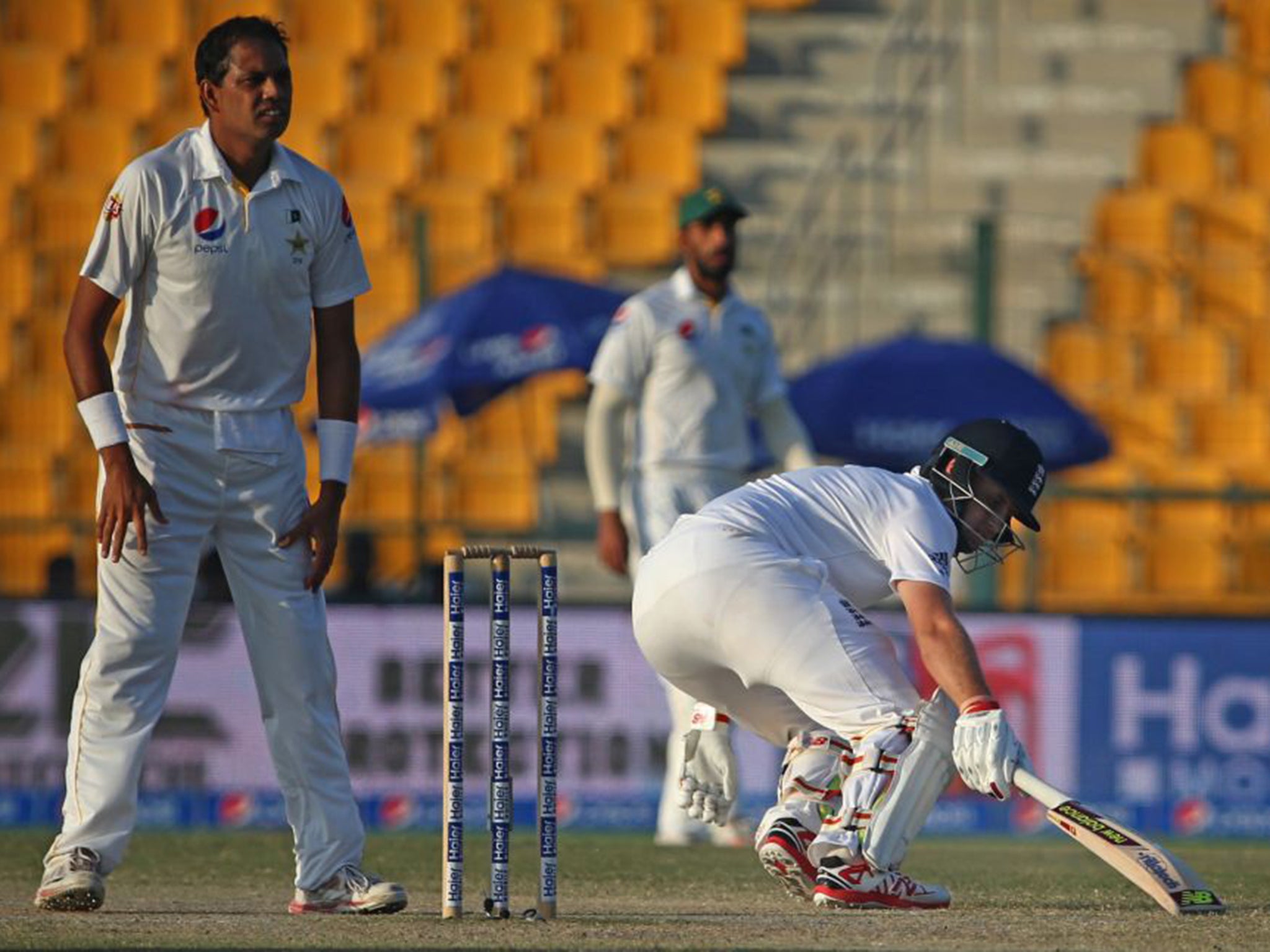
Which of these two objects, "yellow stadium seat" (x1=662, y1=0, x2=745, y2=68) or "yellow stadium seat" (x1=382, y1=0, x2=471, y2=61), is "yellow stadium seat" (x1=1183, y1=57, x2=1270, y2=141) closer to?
"yellow stadium seat" (x1=662, y1=0, x2=745, y2=68)

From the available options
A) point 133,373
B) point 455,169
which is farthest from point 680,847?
point 455,169

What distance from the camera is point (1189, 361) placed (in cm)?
1554

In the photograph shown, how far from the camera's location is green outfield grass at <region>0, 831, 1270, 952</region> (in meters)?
5.44

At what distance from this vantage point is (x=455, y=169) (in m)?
17.0

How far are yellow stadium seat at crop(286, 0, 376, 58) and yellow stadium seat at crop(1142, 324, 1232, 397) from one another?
5969mm

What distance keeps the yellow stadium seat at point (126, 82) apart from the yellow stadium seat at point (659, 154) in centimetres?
323

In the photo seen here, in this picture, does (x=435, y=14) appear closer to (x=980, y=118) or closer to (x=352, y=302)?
(x=980, y=118)

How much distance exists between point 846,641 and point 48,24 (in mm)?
13464

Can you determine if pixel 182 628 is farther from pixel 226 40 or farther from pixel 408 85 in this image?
pixel 408 85

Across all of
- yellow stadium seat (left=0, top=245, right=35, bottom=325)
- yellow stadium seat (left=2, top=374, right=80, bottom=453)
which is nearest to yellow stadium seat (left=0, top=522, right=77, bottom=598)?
yellow stadium seat (left=2, top=374, right=80, bottom=453)

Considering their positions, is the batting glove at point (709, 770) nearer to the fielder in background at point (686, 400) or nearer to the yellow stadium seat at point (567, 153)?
the fielder in background at point (686, 400)

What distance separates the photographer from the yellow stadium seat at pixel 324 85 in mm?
17453

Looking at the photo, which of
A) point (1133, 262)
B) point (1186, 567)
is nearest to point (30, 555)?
point (1186, 567)

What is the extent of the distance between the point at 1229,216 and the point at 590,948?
1238 cm
